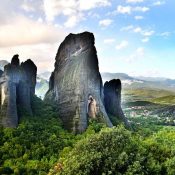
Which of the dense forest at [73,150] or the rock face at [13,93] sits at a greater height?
the rock face at [13,93]

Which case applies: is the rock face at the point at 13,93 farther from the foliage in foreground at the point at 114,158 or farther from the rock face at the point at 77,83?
the foliage in foreground at the point at 114,158

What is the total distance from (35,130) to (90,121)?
14.1m

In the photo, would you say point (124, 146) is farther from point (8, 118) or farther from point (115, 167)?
point (8, 118)

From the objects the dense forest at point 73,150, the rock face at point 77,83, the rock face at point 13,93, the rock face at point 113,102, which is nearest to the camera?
the dense forest at point 73,150

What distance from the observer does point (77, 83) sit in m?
103

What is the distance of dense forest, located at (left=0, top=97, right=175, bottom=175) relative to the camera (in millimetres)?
57219

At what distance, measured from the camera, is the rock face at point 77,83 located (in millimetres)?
100250

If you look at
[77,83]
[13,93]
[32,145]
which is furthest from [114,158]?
[77,83]

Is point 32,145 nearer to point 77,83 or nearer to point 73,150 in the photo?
point 77,83

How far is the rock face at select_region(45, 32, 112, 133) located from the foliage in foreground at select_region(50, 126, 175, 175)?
36473 millimetres

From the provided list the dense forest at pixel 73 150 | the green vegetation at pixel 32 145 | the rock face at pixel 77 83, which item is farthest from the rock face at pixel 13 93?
the rock face at pixel 77 83

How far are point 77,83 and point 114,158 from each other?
46514 mm

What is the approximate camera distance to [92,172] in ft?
187

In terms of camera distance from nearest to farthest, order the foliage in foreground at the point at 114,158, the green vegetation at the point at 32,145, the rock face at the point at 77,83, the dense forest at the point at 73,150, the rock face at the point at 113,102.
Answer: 1. the foliage in foreground at the point at 114,158
2. the dense forest at the point at 73,150
3. the green vegetation at the point at 32,145
4. the rock face at the point at 77,83
5. the rock face at the point at 113,102
